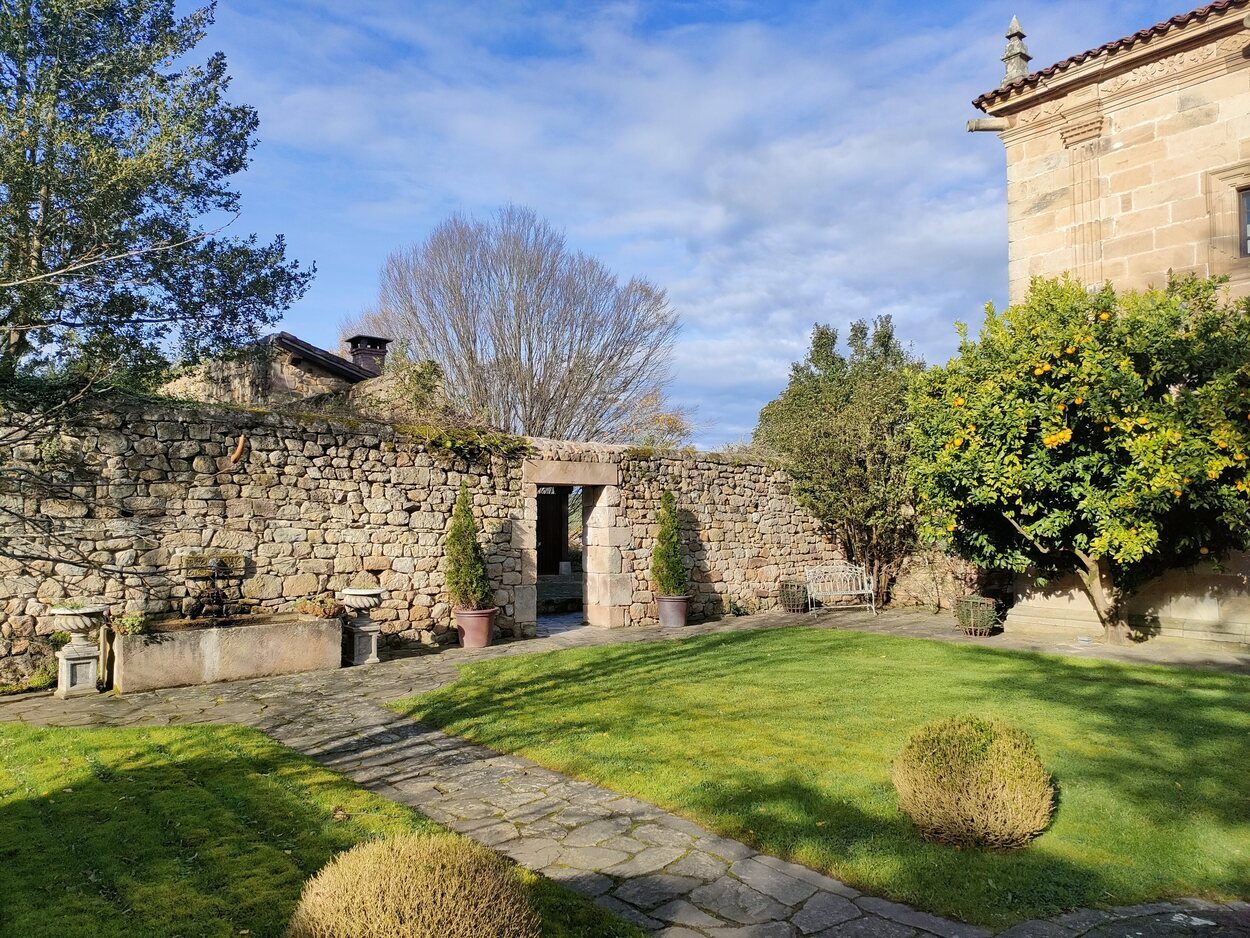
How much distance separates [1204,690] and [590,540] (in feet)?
27.6

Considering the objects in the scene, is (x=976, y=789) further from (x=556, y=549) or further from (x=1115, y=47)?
(x=556, y=549)

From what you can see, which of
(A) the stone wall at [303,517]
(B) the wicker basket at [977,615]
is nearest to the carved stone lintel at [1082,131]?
(B) the wicker basket at [977,615]

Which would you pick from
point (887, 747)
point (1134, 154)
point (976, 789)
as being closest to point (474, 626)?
point (887, 747)

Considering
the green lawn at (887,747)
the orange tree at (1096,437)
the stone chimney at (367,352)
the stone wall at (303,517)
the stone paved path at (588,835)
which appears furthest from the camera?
the stone chimney at (367,352)

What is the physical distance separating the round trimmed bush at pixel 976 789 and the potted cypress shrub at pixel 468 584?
726 cm

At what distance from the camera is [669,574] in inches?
500

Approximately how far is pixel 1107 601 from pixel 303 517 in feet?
34.4

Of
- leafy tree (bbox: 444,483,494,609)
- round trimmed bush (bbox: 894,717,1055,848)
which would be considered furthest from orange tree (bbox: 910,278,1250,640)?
leafy tree (bbox: 444,483,494,609)

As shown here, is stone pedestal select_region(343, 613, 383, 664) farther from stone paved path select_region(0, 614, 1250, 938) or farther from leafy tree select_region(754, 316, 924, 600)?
leafy tree select_region(754, 316, 924, 600)

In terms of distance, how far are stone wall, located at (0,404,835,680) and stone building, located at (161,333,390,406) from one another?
5925mm

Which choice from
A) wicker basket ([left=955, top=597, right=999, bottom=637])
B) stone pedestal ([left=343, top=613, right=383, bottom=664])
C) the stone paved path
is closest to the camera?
the stone paved path

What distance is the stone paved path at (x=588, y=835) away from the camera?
318cm

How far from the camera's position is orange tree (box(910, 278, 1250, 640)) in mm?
8383

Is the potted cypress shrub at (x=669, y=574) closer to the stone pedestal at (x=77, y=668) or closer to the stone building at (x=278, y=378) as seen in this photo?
the stone pedestal at (x=77, y=668)
